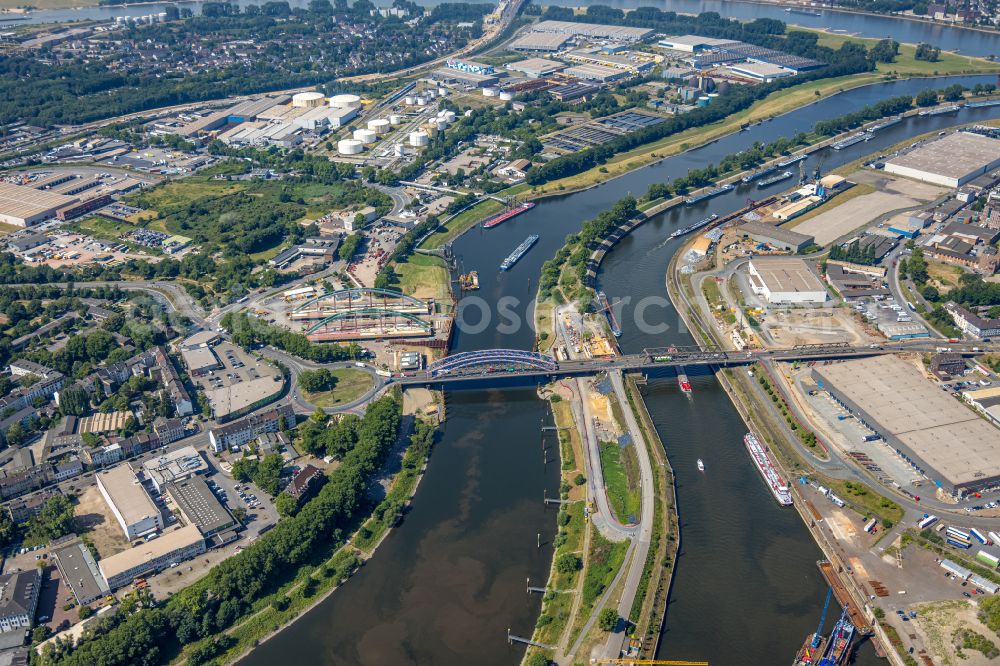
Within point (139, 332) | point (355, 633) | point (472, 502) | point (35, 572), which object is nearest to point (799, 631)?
point (472, 502)

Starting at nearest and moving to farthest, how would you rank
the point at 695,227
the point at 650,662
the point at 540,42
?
the point at 650,662
the point at 695,227
the point at 540,42

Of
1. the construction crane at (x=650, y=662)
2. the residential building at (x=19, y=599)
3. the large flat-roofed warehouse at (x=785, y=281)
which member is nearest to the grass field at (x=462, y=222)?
the large flat-roofed warehouse at (x=785, y=281)

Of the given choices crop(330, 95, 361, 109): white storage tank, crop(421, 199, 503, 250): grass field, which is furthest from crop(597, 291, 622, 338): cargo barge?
crop(330, 95, 361, 109): white storage tank

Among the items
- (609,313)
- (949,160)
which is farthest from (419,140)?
(949,160)

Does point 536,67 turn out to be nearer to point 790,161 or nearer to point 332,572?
point 790,161

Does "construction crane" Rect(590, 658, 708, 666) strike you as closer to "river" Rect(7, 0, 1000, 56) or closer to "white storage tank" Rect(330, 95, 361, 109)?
"white storage tank" Rect(330, 95, 361, 109)
